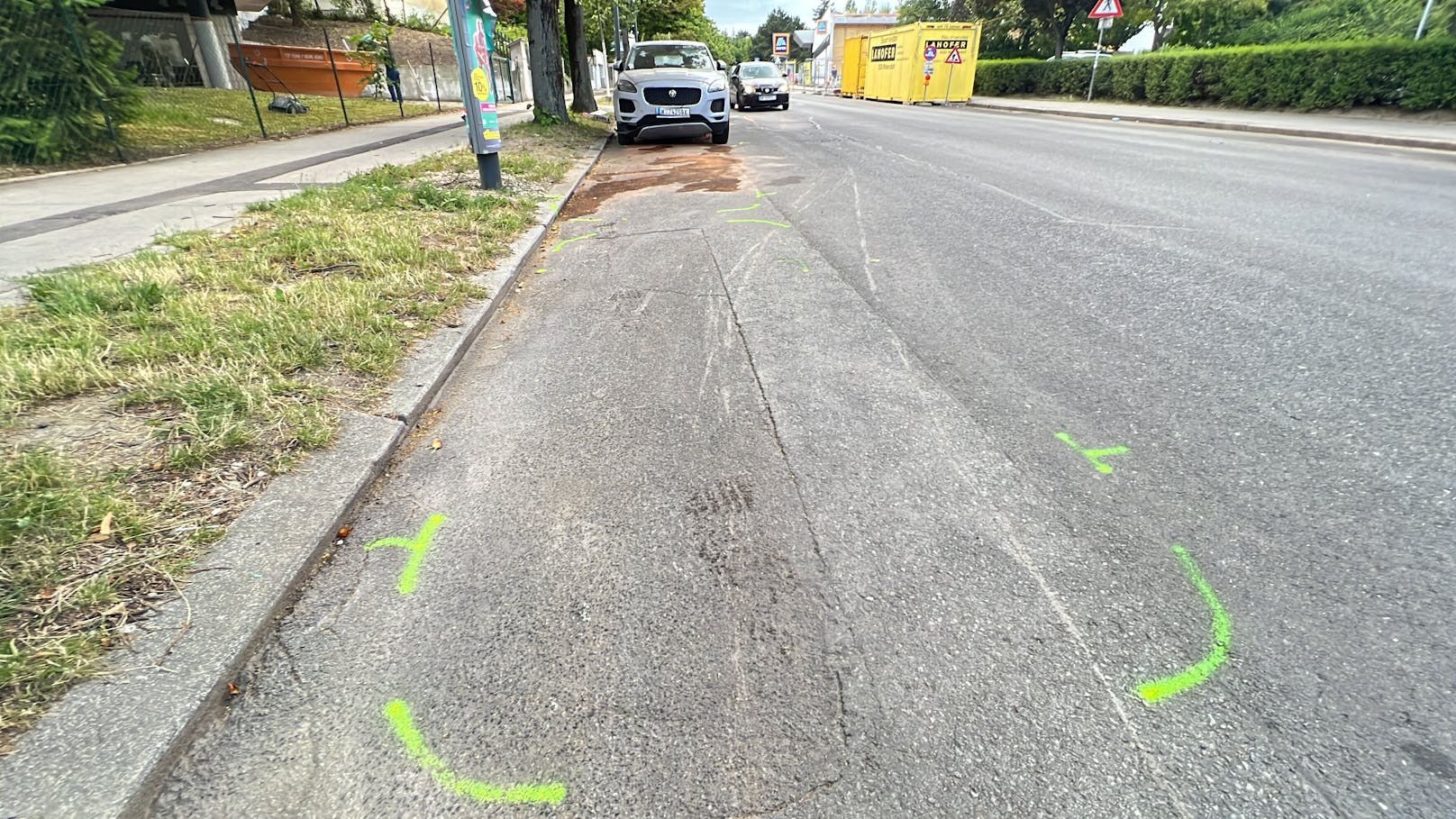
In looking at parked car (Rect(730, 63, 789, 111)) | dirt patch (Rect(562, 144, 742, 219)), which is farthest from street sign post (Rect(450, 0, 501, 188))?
parked car (Rect(730, 63, 789, 111))

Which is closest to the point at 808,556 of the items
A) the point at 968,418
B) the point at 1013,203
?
the point at 968,418

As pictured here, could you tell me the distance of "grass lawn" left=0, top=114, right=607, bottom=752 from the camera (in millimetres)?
1876

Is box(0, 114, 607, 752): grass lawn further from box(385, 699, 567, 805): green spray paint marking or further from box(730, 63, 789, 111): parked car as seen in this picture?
box(730, 63, 789, 111): parked car

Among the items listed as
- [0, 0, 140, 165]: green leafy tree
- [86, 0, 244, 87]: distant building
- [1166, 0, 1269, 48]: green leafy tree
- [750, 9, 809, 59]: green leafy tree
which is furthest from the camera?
[750, 9, 809, 59]: green leafy tree

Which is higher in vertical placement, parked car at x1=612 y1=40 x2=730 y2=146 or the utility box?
the utility box

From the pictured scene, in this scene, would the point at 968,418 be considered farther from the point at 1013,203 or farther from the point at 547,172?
the point at 547,172

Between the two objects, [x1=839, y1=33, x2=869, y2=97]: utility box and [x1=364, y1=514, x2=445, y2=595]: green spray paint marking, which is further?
[x1=839, y1=33, x2=869, y2=97]: utility box

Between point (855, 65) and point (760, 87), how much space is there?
52.6 feet

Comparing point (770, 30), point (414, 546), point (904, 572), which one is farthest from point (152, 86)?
point (770, 30)

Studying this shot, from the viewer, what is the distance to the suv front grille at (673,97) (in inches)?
511

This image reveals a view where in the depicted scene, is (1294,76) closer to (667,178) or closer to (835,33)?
(667,178)

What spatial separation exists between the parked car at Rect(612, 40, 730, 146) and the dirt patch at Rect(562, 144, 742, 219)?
110 centimetres

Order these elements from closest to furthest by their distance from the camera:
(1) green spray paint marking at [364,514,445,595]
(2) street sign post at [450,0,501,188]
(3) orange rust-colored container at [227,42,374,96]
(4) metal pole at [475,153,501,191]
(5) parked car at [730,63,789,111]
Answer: (1) green spray paint marking at [364,514,445,595] → (2) street sign post at [450,0,501,188] → (4) metal pole at [475,153,501,191] → (3) orange rust-colored container at [227,42,374,96] → (5) parked car at [730,63,789,111]

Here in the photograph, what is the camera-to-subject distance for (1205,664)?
180 centimetres
